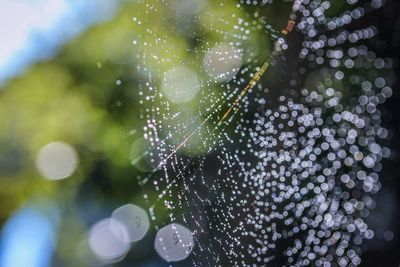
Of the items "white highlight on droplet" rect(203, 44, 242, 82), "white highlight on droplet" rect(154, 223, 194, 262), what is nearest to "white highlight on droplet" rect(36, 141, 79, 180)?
"white highlight on droplet" rect(154, 223, 194, 262)

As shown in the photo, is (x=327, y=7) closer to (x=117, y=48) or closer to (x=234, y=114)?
(x=234, y=114)

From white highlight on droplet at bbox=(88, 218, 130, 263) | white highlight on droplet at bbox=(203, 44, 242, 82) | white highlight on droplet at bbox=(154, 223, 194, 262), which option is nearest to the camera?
white highlight on droplet at bbox=(203, 44, 242, 82)

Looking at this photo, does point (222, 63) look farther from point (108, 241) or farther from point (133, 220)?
point (108, 241)

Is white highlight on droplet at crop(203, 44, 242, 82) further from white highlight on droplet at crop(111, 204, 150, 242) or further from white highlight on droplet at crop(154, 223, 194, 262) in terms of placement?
white highlight on droplet at crop(111, 204, 150, 242)

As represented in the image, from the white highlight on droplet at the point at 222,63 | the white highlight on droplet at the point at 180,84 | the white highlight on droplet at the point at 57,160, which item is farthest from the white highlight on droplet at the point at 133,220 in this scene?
the white highlight on droplet at the point at 222,63

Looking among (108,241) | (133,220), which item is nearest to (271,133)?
(133,220)

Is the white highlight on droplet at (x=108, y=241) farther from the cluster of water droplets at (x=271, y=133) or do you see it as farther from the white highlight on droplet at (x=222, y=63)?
the white highlight on droplet at (x=222, y=63)

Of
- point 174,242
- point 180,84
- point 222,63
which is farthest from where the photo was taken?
point 174,242
